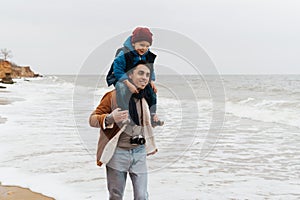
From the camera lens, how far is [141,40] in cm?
259

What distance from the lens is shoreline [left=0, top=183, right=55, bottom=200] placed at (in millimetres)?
4430

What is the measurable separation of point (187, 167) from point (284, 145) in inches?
133

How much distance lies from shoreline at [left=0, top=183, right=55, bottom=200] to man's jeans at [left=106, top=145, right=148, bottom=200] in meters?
2.03

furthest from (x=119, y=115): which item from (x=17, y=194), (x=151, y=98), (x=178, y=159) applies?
(x=178, y=159)

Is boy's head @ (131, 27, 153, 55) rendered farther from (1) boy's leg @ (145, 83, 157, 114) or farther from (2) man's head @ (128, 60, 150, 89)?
(1) boy's leg @ (145, 83, 157, 114)

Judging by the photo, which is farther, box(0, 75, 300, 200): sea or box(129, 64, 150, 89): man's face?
box(0, 75, 300, 200): sea

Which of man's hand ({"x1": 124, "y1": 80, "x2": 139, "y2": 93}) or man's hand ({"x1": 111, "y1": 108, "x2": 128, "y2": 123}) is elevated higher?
man's hand ({"x1": 124, "y1": 80, "x2": 139, "y2": 93})

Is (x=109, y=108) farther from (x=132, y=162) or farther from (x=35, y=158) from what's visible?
(x=35, y=158)

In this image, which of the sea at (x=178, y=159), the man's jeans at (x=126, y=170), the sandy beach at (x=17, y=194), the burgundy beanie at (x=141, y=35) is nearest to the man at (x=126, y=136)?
the man's jeans at (x=126, y=170)

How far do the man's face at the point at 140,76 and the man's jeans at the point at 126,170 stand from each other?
0.48 metres

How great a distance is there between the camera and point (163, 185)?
5195 millimetres

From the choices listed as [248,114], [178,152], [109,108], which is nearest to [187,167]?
[178,152]

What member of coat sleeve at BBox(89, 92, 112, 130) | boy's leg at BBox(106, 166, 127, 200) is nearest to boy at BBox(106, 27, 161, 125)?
coat sleeve at BBox(89, 92, 112, 130)

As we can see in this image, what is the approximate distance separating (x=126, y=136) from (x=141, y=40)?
676 millimetres
